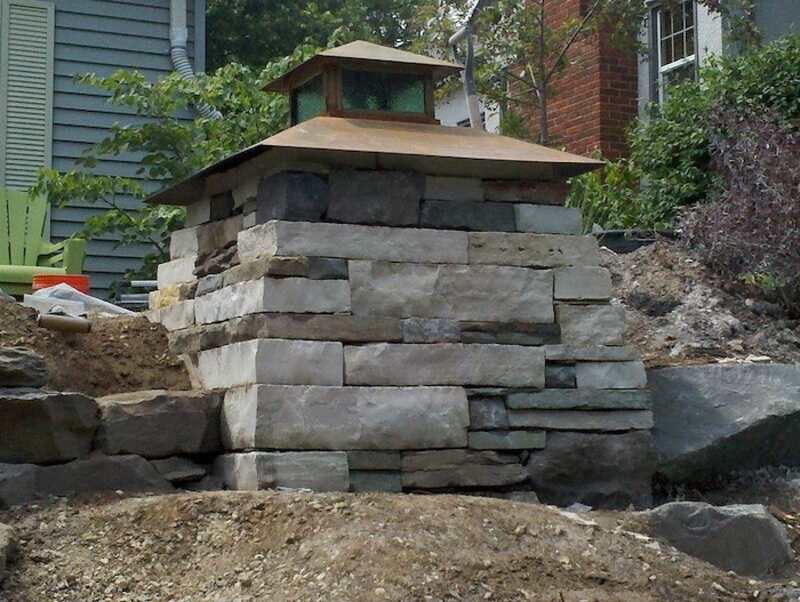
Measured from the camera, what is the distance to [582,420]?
16.4 feet

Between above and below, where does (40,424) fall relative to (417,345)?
below

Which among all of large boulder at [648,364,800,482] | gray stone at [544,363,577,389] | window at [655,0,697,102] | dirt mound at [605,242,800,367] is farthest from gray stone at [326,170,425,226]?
window at [655,0,697,102]

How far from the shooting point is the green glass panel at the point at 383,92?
5352 millimetres

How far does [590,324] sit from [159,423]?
66.6 inches

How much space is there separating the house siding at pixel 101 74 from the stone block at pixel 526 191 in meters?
6.10

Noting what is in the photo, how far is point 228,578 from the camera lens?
384 centimetres

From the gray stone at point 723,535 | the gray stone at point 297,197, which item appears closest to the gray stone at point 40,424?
the gray stone at point 297,197

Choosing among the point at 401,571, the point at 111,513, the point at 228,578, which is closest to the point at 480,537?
the point at 401,571

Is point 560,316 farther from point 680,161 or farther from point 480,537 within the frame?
point 680,161

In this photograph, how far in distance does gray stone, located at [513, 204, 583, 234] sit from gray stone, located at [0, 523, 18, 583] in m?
2.22

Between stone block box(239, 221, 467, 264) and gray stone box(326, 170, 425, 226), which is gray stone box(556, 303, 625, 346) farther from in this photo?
gray stone box(326, 170, 425, 226)

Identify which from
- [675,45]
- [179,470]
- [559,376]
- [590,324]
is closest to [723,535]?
[559,376]

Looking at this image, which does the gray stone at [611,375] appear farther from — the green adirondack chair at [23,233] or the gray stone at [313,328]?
the green adirondack chair at [23,233]

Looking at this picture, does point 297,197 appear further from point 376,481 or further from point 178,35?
point 178,35
